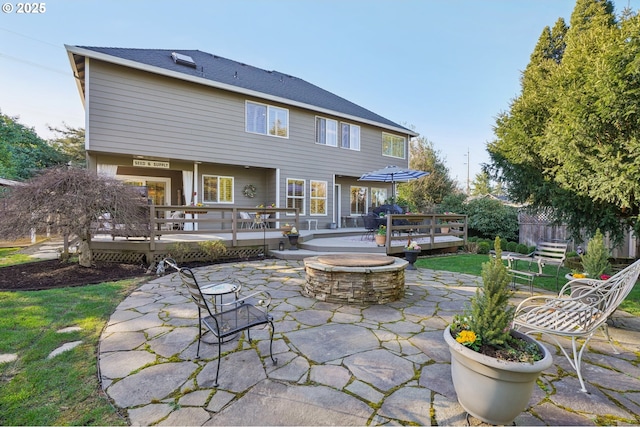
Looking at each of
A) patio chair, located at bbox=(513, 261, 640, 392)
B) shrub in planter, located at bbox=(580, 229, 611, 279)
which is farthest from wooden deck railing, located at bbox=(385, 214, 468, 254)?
patio chair, located at bbox=(513, 261, 640, 392)

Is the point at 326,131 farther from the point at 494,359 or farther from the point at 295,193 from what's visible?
the point at 494,359

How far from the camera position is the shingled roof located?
8.70 m

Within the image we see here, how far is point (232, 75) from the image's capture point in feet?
37.6

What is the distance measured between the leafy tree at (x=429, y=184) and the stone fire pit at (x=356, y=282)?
1643cm

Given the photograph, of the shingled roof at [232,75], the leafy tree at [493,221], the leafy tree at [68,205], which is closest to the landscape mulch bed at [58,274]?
the leafy tree at [68,205]

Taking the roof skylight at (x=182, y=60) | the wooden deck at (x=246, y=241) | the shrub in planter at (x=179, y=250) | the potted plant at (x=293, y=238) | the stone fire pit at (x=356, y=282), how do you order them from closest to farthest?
the stone fire pit at (x=356, y=282) → the wooden deck at (x=246, y=241) → the shrub in planter at (x=179, y=250) → the potted plant at (x=293, y=238) → the roof skylight at (x=182, y=60)

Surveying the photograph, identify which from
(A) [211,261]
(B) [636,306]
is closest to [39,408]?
(A) [211,261]

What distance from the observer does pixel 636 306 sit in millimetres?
4379

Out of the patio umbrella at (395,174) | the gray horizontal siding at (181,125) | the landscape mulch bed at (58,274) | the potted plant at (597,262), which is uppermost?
the gray horizontal siding at (181,125)

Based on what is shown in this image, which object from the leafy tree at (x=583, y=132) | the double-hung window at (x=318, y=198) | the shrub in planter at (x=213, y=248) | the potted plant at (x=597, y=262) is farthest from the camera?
the double-hung window at (x=318, y=198)

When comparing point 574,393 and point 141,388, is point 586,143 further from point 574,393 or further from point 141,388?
point 141,388

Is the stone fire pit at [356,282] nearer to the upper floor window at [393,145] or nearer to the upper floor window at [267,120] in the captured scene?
the upper floor window at [267,120]

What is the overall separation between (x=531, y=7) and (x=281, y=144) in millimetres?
8788

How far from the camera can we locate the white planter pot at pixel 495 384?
1.69 metres
